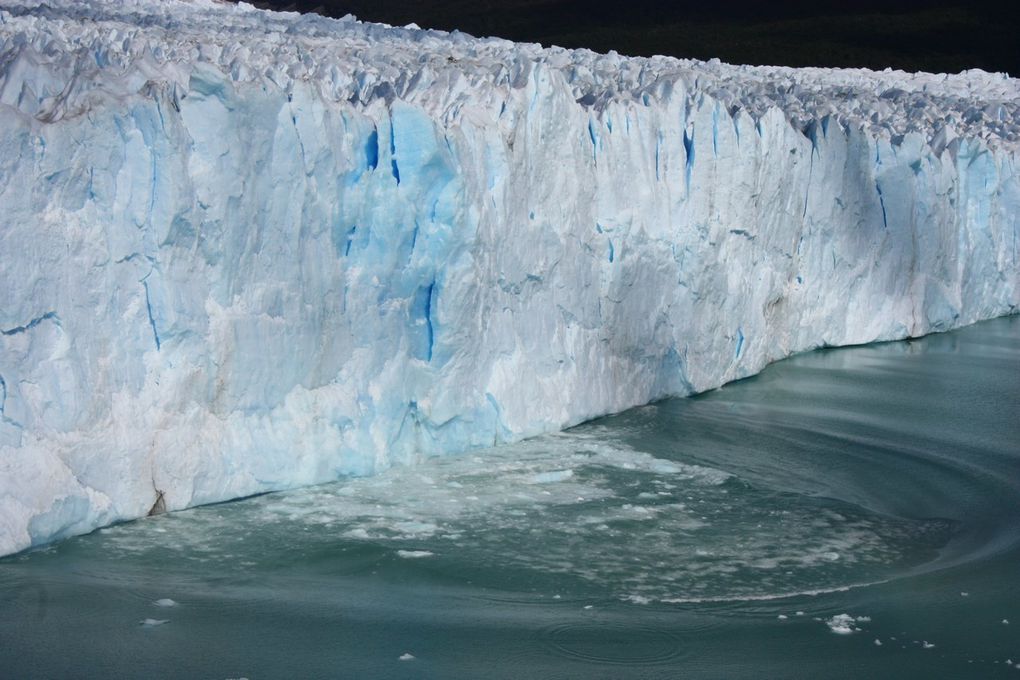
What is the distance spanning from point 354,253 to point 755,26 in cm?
2172

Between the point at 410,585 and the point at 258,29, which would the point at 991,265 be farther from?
the point at 410,585

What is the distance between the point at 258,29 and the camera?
9641 millimetres

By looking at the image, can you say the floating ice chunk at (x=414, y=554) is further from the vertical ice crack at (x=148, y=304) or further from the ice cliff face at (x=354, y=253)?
the vertical ice crack at (x=148, y=304)

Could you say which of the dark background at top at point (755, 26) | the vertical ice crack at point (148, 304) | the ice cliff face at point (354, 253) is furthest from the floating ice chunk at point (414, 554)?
the dark background at top at point (755, 26)

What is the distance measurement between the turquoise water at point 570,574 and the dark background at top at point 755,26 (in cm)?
1751

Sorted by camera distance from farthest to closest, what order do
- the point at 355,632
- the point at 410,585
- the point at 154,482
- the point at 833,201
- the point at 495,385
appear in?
1. the point at 833,201
2. the point at 495,385
3. the point at 154,482
4. the point at 410,585
5. the point at 355,632

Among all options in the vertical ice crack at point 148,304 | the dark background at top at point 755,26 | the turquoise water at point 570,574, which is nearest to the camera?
the turquoise water at point 570,574

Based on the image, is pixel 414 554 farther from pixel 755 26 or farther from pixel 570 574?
pixel 755 26

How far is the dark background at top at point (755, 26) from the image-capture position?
914 inches

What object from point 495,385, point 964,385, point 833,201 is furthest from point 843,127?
point 495,385

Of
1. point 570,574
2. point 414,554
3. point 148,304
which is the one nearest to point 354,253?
point 148,304

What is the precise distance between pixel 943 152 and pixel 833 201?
1369mm

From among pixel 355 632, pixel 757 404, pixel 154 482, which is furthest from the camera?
pixel 757 404

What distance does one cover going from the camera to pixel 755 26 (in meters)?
25.6
